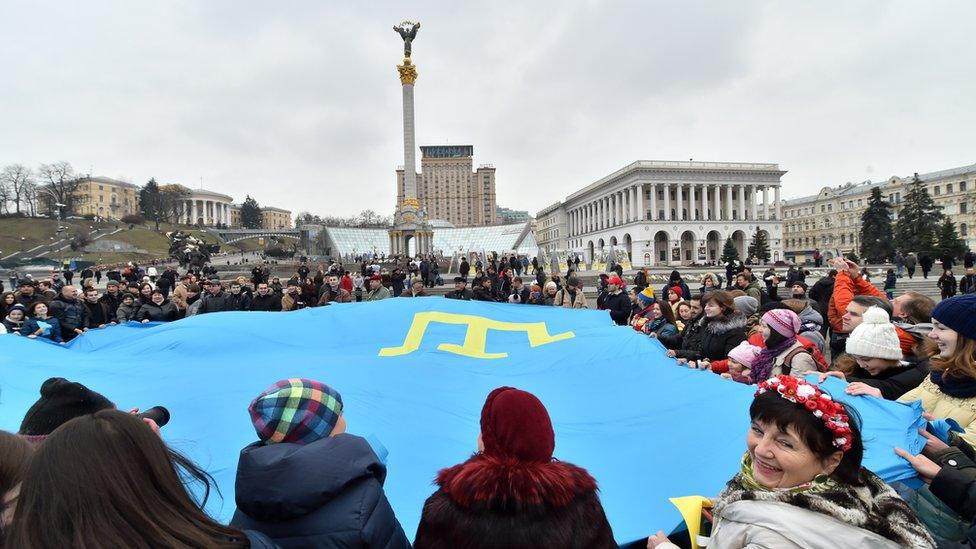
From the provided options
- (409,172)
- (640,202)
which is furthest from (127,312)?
(640,202)

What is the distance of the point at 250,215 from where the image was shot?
114 m

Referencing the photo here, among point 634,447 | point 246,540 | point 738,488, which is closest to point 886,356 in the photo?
point 634,447

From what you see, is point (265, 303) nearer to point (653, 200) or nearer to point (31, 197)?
point (653, 200)

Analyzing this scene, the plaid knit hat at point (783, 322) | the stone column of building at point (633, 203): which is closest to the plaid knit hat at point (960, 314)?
the plaid knit hat at point (783, 322)

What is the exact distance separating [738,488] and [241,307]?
10.1m

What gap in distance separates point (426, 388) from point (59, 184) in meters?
104

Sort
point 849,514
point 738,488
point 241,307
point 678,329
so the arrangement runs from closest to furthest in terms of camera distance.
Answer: point 849,514
point 738,488
point 678,329
point 241,307

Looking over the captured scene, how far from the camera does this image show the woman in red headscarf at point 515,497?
4.91 ft

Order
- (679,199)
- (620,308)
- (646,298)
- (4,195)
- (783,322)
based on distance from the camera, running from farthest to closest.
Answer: (4,195), (679,199), (620,308), (646,298), (783,322)

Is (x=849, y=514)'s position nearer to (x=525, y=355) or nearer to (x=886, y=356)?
(x=886, y=356)

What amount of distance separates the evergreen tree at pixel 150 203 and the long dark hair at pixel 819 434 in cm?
10890

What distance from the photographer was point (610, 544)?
1605 mm

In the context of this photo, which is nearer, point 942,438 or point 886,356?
point 942,438

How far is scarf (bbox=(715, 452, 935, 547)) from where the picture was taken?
5.10 feet
